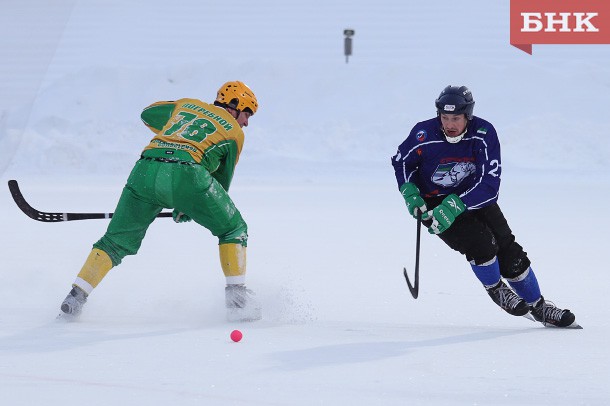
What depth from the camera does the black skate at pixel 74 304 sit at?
5156mm

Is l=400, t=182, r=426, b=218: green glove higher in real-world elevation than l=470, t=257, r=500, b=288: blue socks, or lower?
higher

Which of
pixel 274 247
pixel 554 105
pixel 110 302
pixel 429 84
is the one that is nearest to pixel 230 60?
pixel 429 84

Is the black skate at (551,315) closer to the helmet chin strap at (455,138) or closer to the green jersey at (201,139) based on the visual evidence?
the helmet chin strap at (455,138)

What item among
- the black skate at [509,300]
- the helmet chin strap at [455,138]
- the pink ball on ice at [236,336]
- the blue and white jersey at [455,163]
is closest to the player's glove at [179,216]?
the pink ball on ice at [236,336]

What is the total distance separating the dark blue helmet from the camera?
500 cm

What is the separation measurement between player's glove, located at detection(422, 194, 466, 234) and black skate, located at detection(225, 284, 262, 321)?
1.03 m

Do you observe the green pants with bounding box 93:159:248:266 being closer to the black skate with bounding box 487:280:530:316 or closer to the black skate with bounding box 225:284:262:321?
the black skate with bounding box 225:284:262:321

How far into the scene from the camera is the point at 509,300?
5.09 meters

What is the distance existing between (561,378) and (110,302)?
3.02 metres

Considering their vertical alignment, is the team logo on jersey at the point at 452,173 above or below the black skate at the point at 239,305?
above

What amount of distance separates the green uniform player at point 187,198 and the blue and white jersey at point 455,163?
36.1 inches

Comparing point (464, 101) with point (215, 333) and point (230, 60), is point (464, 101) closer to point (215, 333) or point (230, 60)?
point (215, 333)

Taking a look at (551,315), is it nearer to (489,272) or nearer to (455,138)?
(489,272)

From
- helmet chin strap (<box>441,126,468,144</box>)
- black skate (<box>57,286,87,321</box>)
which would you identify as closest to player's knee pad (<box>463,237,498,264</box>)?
helmet chin strap (<box>441,126,468,144</box>)
